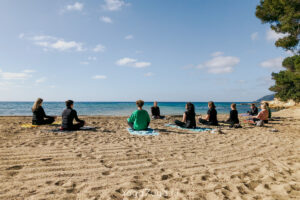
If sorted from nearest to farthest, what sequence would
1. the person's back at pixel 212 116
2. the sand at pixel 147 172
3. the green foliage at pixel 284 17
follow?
the sand at pixel 147 172 → the person's back at pixel 212 116 → the green foliage at pixel 284 17

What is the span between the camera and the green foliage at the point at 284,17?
39.2ft

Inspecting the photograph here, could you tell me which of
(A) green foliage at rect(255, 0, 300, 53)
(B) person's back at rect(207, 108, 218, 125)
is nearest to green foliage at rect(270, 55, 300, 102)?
(A) green foliage at rect(255, 0, 300, 53)

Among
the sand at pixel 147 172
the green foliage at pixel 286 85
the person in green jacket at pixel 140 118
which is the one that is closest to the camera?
the sand at pixel 147 172

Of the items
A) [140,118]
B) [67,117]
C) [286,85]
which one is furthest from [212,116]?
[286,85]

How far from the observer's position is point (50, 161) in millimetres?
3852

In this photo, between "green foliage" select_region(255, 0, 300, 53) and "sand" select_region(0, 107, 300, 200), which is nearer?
"sand" select_region(0, 107, 300, 200)

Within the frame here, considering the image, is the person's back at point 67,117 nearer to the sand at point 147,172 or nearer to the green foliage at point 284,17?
the sand at point 147,172

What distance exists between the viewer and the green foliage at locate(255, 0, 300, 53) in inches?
471

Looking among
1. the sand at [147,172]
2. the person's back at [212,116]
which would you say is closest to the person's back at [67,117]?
the sand at [147,172]

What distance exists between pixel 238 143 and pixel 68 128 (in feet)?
23.3

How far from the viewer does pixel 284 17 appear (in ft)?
41.0

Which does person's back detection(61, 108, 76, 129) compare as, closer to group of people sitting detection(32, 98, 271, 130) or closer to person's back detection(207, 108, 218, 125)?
group of people sitting detection(32, 98, 271, 130)

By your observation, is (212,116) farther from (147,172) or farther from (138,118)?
(147,172)

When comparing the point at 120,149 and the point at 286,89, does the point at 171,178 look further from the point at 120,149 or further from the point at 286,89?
the point at 286,89
